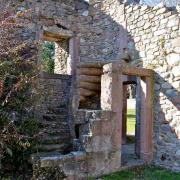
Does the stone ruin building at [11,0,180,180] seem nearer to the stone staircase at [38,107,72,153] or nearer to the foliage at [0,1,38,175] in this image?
the stone staircase at [38,107,72,153]

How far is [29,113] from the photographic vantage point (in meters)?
6.49

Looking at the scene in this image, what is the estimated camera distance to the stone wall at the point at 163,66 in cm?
683

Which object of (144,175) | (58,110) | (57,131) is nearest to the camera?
(144,175)

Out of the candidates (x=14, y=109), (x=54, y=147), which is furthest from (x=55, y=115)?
(x=14, y=109)

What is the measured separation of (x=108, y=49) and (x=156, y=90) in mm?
2303

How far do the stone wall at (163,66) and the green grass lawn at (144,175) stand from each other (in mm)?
362

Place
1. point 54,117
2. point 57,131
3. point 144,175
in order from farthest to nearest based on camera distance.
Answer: point 54,117
point 57,131
point 144,175

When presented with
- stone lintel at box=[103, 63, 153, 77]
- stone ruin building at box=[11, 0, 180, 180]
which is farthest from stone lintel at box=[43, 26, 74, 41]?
stone lintel at box=[103, 63, 153, 77]

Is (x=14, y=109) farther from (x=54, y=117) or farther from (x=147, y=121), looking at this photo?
(x=147, y=121)

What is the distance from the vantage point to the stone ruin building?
6.25 m

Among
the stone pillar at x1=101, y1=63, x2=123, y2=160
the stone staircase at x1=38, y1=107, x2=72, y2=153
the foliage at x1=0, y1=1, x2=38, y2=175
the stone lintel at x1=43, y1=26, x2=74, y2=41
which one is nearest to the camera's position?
the foliage at x1=0, y1=1, x2=38, y2=175

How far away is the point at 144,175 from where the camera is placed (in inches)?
249

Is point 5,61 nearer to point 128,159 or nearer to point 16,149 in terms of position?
point 16,149

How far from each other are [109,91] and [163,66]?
59.3 inches
